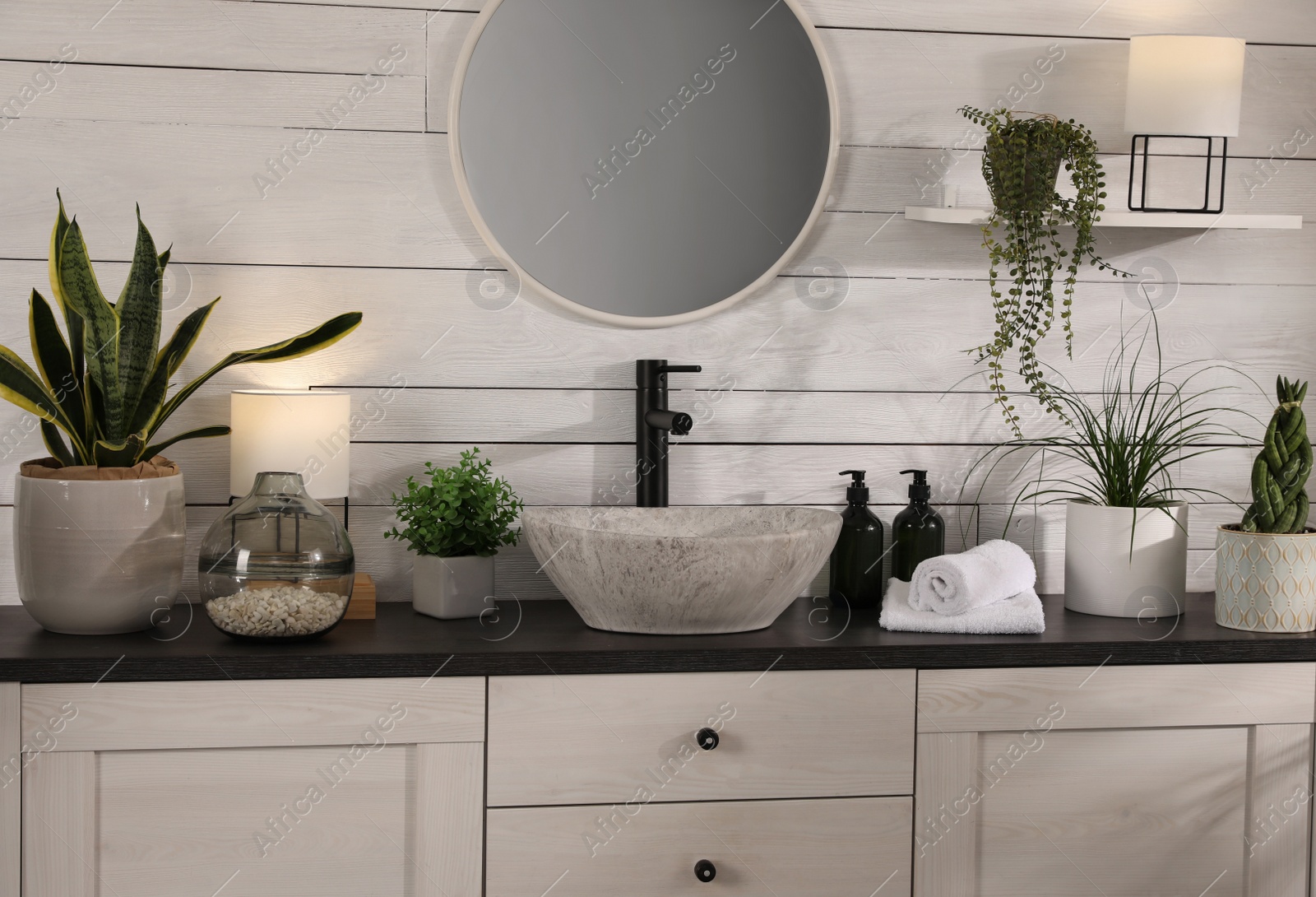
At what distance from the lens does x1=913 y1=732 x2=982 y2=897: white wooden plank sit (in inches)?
50.3

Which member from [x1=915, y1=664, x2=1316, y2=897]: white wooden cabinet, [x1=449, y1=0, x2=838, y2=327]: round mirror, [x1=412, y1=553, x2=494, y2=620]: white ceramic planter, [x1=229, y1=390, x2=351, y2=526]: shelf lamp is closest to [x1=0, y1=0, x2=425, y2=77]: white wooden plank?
[x1=449, y1=0, x2=838, y2=327]: round mirror

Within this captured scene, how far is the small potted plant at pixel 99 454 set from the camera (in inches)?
49.4

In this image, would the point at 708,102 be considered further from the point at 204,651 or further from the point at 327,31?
the point at 204,651

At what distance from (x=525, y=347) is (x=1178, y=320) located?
1.01 metres

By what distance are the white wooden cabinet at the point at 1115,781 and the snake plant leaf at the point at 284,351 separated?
0.87 meters

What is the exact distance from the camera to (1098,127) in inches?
63.6

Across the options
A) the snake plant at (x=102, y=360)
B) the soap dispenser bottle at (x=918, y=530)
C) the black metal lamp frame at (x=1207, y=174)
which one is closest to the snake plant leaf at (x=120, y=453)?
the snake plant at (x=102, y=360)

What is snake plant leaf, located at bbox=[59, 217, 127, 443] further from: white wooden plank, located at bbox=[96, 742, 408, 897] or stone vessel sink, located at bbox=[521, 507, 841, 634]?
stone vessel sink, located at bbox=[521, 507, 841, 634]

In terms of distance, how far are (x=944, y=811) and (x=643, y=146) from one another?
3.22ft

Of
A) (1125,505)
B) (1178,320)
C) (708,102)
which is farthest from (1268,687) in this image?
(708,102)

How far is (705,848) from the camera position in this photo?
124 cm

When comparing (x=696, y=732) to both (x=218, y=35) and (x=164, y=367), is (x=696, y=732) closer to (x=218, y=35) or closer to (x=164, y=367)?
(x=164, y=367)

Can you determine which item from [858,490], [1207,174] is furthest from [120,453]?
[1207,174]

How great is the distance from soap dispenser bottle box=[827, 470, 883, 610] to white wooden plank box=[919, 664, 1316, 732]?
0.25 meters
